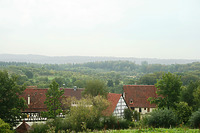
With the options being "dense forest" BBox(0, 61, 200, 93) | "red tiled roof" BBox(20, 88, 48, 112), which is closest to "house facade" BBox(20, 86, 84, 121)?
"red tiled roof" BBox(20, 88, 48, 112)

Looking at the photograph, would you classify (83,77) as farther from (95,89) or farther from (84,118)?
(84,118)

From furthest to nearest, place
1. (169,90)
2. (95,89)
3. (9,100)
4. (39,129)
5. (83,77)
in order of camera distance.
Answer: (83,77) → (95,89) → (169,90) → (9,100) → (39,129)

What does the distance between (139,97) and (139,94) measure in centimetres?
62

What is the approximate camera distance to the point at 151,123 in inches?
773

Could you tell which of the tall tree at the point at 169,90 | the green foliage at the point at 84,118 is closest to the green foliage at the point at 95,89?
the tall tree at the point at 169,90


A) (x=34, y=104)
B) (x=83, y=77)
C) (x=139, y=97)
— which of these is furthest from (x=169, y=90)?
(x=83, y=77)

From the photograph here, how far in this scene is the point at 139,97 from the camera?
38.7 metres

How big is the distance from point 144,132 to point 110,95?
24.7 meters

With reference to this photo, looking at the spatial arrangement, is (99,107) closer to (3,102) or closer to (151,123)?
(151,123)

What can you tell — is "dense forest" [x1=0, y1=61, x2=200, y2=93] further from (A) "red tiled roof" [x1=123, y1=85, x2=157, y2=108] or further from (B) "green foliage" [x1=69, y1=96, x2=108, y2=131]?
(B) "green foliage" [x1=69, y1=96, x2=108, y2=131]

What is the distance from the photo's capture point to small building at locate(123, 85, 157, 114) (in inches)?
1479

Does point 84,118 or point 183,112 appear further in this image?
point 183,112

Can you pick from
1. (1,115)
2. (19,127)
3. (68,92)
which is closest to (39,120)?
(19,127)

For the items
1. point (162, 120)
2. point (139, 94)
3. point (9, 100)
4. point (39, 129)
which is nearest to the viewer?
point (162, 120)
